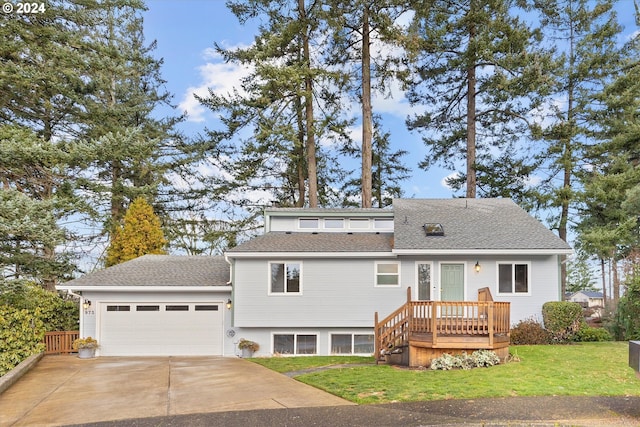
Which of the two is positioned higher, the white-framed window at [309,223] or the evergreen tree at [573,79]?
the evergreen tree at [573,79]

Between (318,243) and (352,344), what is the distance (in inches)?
137

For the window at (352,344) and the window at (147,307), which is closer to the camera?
the window at (352,344)

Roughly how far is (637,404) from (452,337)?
13.6 feet

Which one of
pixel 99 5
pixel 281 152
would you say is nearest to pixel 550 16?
pixel 281 152

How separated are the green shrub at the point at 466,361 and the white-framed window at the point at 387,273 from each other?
4485 mm

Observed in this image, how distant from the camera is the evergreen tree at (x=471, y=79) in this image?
860 inches

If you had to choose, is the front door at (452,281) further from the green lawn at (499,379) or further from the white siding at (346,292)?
the green lawn at (499,379)

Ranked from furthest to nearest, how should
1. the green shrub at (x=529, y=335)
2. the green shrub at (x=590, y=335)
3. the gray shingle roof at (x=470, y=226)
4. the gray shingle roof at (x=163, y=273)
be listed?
the green shrub at (x=590, y=335)
the gray shingle roof at (x=163, y=273)
the gray shingle roof at (x=470, y=226)
the green shrub at (x=529, y=335)

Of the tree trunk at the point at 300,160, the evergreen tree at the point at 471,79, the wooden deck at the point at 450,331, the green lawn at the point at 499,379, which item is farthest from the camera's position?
the tree trunk at the point at 300,160

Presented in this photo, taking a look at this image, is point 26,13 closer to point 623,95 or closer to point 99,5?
point 99,5

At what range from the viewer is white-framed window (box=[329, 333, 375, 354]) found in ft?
51.4

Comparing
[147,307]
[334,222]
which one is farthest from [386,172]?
[147,307]

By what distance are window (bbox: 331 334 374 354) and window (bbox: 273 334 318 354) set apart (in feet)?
2.14

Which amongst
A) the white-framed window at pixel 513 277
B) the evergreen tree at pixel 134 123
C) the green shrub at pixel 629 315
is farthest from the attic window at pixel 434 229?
the evergreen tree at pixel 134 123
